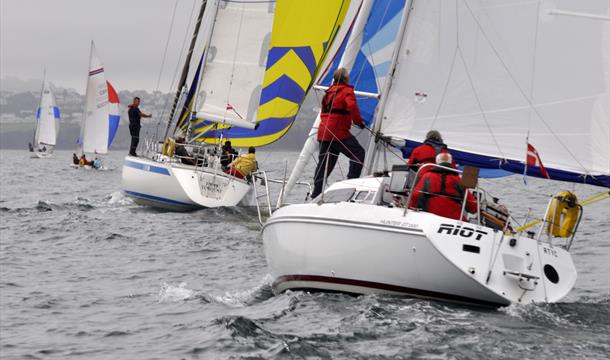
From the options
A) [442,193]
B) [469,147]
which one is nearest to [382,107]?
[469,147]

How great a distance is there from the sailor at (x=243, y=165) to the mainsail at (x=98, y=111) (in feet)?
107

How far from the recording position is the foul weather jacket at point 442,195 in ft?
29.5

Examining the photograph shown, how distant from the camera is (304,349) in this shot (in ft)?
23.5

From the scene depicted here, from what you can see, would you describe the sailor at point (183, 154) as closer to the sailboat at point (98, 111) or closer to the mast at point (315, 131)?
the mast at point (315, 131)

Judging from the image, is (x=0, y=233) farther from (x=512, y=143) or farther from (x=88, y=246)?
(x=512, y=143)

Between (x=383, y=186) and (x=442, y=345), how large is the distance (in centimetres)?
274

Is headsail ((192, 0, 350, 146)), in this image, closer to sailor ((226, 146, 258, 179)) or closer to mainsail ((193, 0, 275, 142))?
sailor ((226, 146, 258, 179))

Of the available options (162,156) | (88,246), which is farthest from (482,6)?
(162,156)

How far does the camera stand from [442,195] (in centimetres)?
900

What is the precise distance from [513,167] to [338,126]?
1.98 m

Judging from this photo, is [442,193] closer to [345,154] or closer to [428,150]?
[428,150]

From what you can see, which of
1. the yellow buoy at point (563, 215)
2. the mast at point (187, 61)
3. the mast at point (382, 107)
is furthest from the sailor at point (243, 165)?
the yellow buoy at point (563, 215)

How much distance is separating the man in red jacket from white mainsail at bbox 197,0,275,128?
11141 mm

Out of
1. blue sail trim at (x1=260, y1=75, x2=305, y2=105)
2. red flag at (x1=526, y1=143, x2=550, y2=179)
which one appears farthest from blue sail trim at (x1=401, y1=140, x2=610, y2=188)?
blue sail trim at (x1=260, y1=75, x2=305, y2=105)
